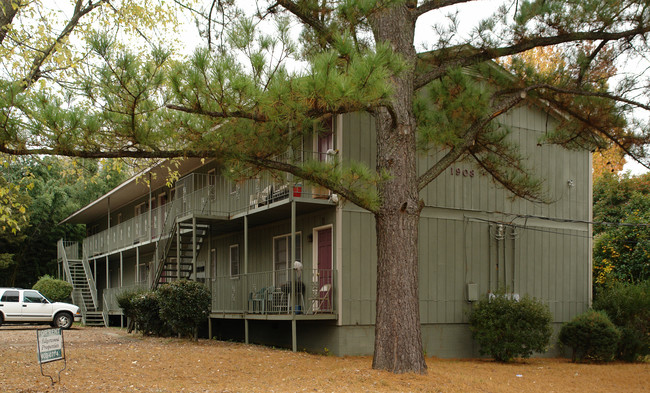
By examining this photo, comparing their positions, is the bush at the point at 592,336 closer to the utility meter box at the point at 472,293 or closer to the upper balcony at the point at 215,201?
the utility meter box at the point at 472,293

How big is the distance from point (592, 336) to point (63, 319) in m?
18.2

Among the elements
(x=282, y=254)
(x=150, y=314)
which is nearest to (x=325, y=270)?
(x=282, y=254)

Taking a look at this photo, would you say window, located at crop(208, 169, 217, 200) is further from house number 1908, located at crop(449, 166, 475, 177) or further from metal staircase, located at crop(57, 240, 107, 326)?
metal staircase, located at crop(57, 240, 107, 326)

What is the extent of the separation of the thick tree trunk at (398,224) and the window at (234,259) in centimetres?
994

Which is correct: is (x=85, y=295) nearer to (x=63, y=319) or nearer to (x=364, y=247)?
(x=63, y=319)

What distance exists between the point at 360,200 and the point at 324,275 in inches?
201

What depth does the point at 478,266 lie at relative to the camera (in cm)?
1758

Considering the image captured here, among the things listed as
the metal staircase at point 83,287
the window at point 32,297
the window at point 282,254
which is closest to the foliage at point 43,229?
the metal staircase at point 83,287

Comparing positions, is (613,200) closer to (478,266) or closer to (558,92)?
(478,266)

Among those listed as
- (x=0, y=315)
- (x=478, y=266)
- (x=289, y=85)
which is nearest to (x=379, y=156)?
(x=289, y=85)

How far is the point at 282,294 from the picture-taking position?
628 inches

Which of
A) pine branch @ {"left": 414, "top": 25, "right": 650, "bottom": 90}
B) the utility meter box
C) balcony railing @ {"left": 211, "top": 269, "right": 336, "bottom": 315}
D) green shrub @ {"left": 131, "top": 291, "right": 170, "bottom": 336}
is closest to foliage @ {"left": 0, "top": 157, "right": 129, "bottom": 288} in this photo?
green shrub @ {"left": 131, "top": 291, "right": 170, "bottom": 336}

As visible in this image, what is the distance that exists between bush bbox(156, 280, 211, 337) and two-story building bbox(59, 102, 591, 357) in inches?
43.3

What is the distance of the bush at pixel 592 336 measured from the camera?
16094mm
